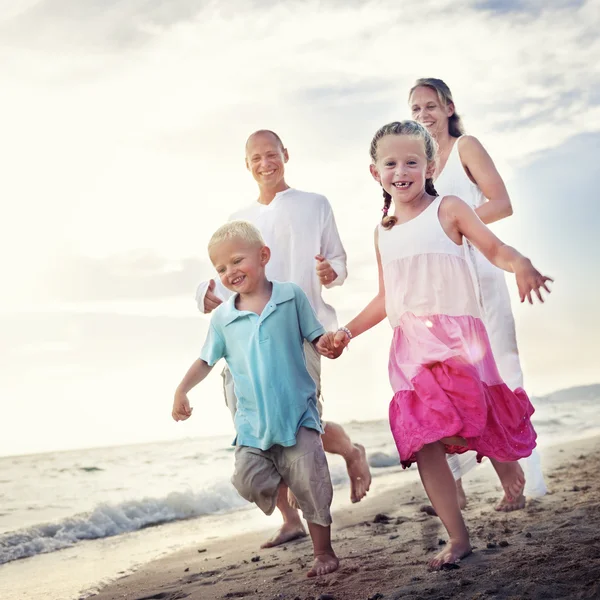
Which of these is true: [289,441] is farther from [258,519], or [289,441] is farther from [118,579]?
[258,519]

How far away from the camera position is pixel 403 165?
360 centimetres

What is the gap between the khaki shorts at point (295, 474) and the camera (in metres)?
3.53

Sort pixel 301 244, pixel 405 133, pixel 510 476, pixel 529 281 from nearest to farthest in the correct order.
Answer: pixel 529 281
pixel 405 133
pixel 510 476
pixel 301 244

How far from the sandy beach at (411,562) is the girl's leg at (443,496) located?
7 centimetres

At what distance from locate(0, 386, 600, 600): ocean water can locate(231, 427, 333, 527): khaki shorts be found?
4.47 feet

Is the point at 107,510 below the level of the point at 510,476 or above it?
above

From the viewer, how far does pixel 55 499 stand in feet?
31.0

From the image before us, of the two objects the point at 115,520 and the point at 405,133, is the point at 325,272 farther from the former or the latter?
the point at 115,520

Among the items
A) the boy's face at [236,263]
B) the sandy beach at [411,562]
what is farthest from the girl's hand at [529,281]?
the boy's face at [236,263]

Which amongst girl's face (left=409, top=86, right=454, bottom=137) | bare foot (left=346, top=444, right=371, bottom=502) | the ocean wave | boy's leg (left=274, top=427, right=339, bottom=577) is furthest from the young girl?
the ocean wave

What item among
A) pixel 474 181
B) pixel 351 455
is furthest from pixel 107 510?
pixel 474 181

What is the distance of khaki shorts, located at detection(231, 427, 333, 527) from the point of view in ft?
11.6

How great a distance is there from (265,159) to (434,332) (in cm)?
185

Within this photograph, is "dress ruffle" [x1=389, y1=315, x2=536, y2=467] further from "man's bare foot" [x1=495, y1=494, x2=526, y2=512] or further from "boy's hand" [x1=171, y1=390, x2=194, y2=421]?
"man's bare foot" [x1=495, y1=494, x2=526, y2=512]
